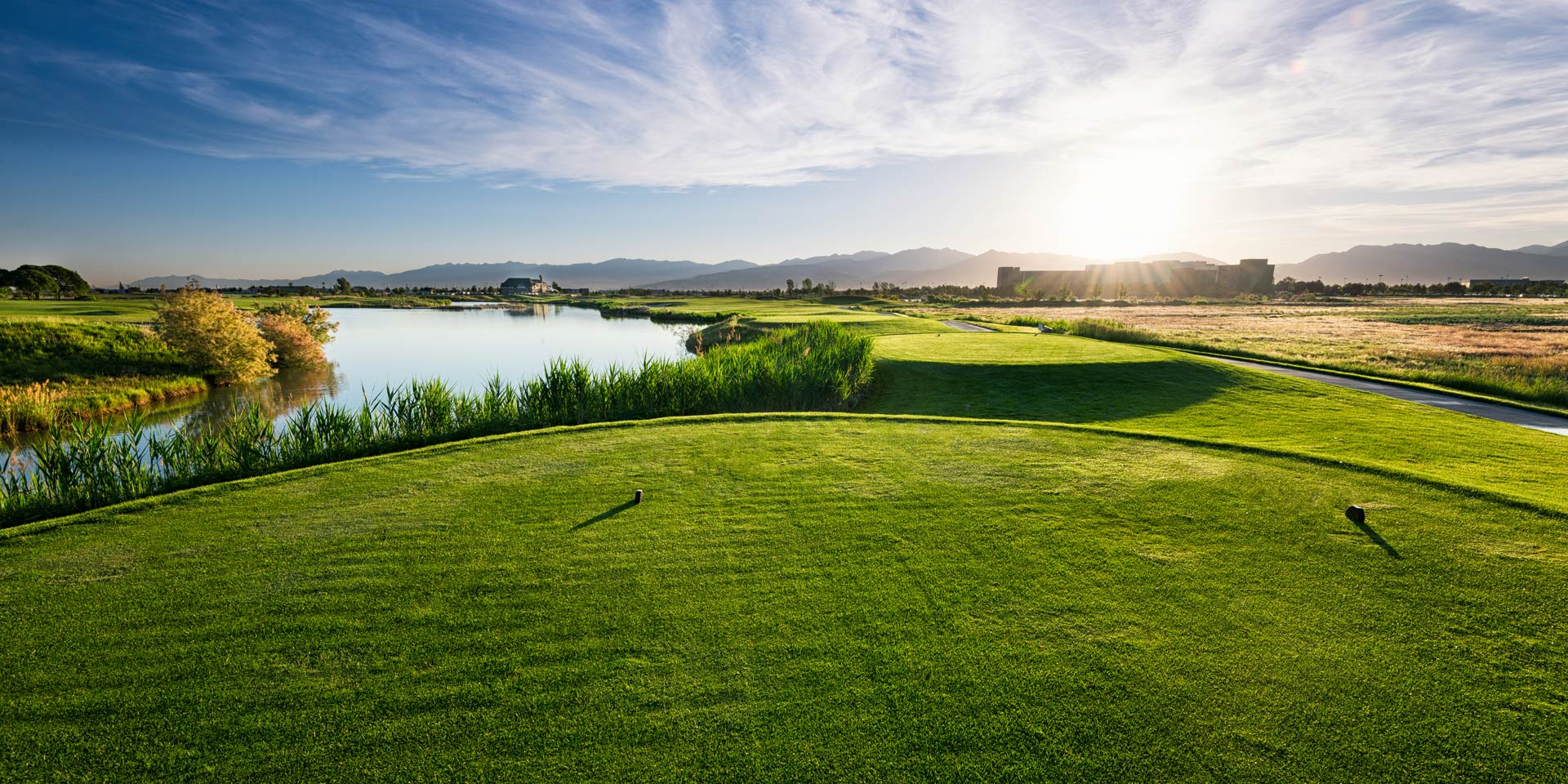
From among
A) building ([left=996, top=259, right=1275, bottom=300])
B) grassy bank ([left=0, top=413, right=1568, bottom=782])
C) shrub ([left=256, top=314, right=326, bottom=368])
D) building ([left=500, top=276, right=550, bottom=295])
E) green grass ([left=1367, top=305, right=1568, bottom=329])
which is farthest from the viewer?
building ([left=500, top=276, right=550, bottom=295])

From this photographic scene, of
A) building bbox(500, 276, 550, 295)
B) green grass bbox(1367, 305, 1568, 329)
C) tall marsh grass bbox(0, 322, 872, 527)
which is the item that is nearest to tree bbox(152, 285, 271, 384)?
tall marsh grass bbox(0, 322, 872, 527)

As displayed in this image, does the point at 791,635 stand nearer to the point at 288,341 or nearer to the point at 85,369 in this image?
the point at 85,369

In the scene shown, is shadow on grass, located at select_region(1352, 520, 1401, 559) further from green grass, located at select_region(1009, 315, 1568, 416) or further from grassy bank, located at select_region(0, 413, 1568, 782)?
green grass, located at select_region(1009, 315, 1568, 416)

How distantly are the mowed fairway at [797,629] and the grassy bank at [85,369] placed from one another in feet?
53.3

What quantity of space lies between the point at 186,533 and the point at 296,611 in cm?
230

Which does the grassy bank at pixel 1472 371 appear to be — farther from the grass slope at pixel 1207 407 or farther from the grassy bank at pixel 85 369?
the grassy bank at pixel 85 369

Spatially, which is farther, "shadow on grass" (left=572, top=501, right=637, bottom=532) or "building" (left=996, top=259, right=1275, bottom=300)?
"building" (left=996, top=259, right=1275, bottom=300)

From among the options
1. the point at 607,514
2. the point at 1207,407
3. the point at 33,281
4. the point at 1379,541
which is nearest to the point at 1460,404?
the point at 1207,407

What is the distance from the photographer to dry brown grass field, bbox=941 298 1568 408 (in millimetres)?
15844

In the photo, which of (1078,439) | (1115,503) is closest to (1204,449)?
(1078,439)

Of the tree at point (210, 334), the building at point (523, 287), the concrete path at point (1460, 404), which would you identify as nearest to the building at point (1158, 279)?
the concrete path at point (1460, 404)

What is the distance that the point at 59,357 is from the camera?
19.2m

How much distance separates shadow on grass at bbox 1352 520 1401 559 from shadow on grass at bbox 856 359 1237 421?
800 cm

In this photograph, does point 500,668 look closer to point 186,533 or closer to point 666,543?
point 666,543
